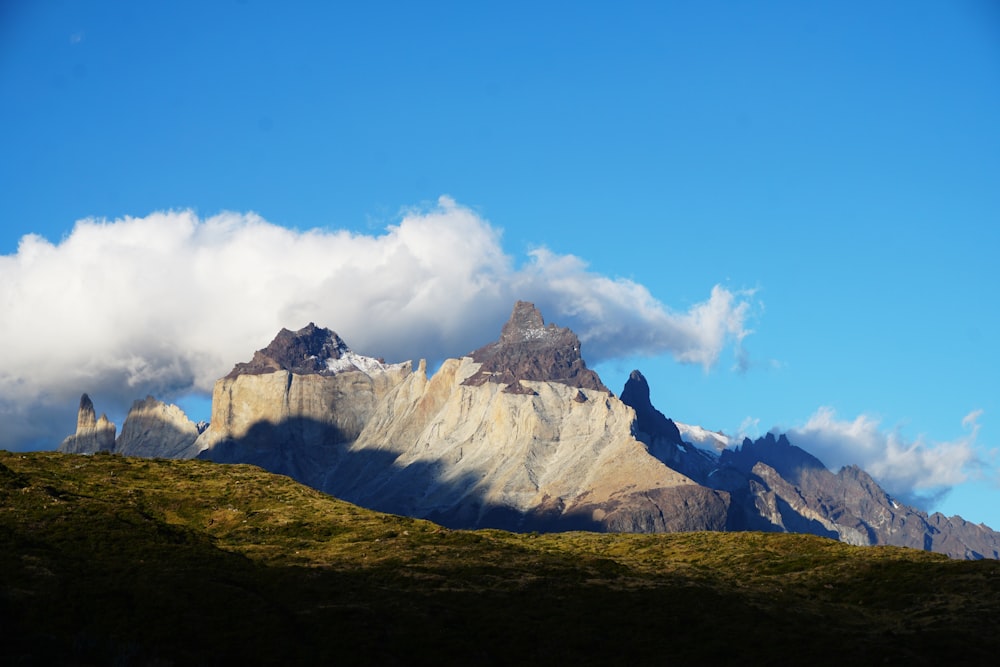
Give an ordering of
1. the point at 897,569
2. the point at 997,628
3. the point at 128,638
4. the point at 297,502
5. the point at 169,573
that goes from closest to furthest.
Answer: the point at 128,638, the point at 997,628, the point at 169,573, the point at 897,569, the point at 297,502

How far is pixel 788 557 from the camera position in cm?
11981

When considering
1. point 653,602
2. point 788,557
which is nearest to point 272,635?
point 653,602

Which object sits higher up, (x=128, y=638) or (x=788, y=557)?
(x=788, y=557)

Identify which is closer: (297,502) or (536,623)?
(536,623)

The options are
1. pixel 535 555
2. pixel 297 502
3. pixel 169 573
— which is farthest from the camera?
pixel 297 502

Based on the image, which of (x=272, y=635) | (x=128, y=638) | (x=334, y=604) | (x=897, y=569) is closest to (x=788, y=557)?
(x=897, y=569)

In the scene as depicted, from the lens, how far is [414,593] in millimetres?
92688

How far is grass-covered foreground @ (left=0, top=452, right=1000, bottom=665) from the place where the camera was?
78875 mm

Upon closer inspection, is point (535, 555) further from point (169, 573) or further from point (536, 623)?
point (169, 573)

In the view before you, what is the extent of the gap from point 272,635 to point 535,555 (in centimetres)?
4109

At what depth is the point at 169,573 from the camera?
92.2 meters

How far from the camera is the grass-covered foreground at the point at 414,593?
7888cm

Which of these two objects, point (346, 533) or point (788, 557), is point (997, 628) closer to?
point (788, 557)

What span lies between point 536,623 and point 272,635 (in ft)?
63.7
